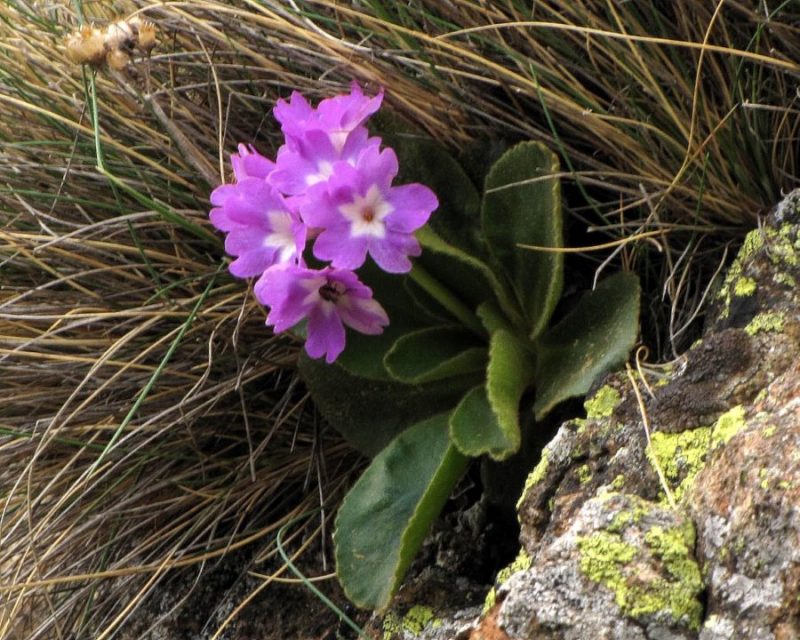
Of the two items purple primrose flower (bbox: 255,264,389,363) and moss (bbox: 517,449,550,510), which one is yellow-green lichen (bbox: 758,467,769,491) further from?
purple primrose flower (bbox: 255,264,389,363)

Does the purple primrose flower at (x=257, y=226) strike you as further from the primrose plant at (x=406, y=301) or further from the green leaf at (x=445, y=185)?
the green leaf at (x=445, y=185)

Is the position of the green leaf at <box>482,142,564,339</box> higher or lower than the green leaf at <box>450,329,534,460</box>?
higher

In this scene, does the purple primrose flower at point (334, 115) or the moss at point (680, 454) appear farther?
the purple primrose flower at point (334, 115)

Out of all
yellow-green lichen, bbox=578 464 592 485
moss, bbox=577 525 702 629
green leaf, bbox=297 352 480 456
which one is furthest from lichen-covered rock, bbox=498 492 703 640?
green leaf, bbox=297 352 480 456

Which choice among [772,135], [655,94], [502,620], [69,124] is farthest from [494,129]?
[502,620]

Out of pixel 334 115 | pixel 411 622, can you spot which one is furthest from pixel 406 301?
pixel 411 622

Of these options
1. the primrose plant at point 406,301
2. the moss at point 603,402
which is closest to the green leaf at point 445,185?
the primrose plant at point 406,301
